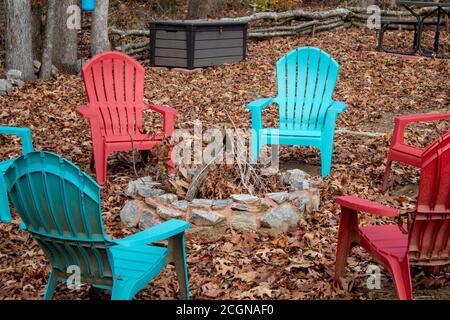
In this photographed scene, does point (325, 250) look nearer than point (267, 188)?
Yes

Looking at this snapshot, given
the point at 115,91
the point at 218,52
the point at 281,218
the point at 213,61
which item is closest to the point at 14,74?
the point at 213,61

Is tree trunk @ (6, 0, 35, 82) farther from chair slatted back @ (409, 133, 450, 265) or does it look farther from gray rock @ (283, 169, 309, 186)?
chair slatted back @ (409, 133, 450, 265)

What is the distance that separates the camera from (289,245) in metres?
4.44

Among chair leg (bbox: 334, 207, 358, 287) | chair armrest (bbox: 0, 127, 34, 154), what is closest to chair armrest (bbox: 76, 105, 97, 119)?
chair armrest (bbox: 0, 127, 34, 154)

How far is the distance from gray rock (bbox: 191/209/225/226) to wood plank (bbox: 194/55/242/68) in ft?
19.4

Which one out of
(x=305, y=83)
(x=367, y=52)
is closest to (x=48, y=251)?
(x=305, y=83)

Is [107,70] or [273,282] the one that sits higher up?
[107,70]

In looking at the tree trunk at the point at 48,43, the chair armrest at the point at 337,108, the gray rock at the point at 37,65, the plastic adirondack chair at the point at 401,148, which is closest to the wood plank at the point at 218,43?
the tree trunk at the point at 48,43

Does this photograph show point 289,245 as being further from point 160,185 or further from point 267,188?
point 160,185

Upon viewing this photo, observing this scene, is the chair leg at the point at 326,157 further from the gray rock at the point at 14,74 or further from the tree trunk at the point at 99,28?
the tree trunk at the point at 99,28

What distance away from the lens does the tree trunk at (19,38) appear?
9.15 meters

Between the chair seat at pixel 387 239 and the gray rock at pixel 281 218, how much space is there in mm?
921

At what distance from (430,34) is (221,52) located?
3954 mm

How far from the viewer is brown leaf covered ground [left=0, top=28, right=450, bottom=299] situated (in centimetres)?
394
